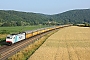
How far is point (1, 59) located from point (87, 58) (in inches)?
533

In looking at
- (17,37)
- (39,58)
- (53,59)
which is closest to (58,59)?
(53,59)

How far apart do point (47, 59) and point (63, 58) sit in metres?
2.36

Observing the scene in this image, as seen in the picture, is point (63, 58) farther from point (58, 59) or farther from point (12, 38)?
point (12, 38)

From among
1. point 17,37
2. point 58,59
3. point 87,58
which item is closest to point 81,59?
point 87,58

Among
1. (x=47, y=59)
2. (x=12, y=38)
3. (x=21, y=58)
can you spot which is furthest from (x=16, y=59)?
(x=12, y=38)

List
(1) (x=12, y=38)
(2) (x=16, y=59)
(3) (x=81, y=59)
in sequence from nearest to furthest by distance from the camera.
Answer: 1. (3) (x=81, y=59)
2. (2) (x=16, y=59)
3. (1) (x=12, y=38)

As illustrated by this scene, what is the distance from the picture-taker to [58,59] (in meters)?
27.5

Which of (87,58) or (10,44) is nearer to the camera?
(87,58)

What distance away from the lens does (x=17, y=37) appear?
51.7m

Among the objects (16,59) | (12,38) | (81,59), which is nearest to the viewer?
(81,59)

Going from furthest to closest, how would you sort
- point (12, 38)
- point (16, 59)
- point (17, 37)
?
point (17, 37), point (12, 38), point (16, 59)

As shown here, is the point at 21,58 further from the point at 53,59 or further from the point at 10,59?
the point at 53,59

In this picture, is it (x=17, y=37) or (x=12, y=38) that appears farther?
(x=17, y=37)

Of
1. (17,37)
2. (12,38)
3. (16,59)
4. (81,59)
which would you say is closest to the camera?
(81,59)
